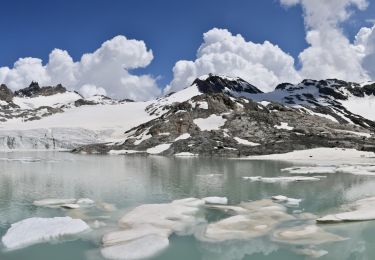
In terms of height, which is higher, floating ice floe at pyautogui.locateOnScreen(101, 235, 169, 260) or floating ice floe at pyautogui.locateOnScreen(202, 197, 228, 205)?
floating ice floe at pyautogui.locateOnScreen(202, 197, 228, 205)

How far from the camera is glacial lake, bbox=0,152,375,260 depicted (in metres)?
21.9

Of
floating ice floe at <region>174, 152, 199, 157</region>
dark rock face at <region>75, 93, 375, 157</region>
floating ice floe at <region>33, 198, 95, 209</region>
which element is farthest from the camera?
dark rock face at <region>75, 93, 375, 157</region>

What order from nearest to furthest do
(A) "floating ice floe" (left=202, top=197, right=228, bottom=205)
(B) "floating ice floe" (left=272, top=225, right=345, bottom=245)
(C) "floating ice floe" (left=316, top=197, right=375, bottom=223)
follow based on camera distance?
1. (B) "floating ice floe" (left=272, top=225, right=345, bottom=245)
2. (C) "floating ice floe" (left=316, top=197, right=375, bottom=223)
3. (A) "floating ice floe" (left=202, top=197, right=228, bottom=205)

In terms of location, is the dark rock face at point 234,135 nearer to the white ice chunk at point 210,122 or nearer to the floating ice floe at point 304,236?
the white ice chunk at point 210,122

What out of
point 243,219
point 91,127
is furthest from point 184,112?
point 243,219

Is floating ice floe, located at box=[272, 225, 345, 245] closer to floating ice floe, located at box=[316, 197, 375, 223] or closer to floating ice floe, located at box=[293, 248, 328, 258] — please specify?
floating ice floe, located at box=[293, 248, 328, 258]

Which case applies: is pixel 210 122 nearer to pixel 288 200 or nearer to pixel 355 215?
pixel 288 200

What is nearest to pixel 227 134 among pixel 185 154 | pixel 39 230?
pixel 185 154

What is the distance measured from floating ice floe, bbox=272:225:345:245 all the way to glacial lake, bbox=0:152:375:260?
56cm

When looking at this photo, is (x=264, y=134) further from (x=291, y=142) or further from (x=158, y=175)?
(x=158, y=175)

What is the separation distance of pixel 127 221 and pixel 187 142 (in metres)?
75.8

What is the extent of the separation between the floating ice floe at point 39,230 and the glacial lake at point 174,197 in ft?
2.26

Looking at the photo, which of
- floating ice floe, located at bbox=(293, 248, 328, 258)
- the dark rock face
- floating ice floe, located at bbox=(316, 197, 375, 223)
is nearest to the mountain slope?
the dark rock face

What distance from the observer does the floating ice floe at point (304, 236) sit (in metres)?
23.3
